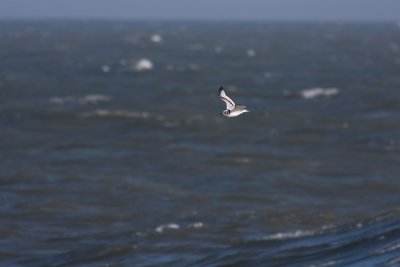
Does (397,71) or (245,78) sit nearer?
(245,78)

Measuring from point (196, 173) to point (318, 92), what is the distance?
21.0 metres

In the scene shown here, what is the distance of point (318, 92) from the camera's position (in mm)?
45031

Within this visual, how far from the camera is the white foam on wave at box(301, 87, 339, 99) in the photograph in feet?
143

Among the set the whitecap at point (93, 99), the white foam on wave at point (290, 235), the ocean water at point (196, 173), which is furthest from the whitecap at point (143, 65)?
the white foam on wave at point (290, 235)

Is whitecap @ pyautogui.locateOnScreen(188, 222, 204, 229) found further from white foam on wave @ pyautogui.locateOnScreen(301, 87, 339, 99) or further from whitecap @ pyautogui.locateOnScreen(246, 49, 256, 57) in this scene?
whitecap @ pyautogui.locateOnScreen(246, 49, 256, 57)

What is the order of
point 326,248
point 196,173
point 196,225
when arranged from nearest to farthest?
point 326,248 → point 196,225 → point 196,173

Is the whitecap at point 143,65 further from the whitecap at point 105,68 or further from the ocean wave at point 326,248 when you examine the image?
the ocean wave at point 326,248

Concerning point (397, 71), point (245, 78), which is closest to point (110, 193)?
point (245, 78)

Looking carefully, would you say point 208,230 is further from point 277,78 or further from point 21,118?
point 277,78

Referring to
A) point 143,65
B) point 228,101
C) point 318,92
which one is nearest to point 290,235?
point 228,101

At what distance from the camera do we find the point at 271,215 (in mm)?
19922

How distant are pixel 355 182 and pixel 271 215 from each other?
448 centimetres

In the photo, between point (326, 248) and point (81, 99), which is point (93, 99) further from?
point (326, 248)

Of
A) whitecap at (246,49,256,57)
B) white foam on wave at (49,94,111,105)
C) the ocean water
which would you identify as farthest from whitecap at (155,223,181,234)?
whitecap at (246,49,256,57)
